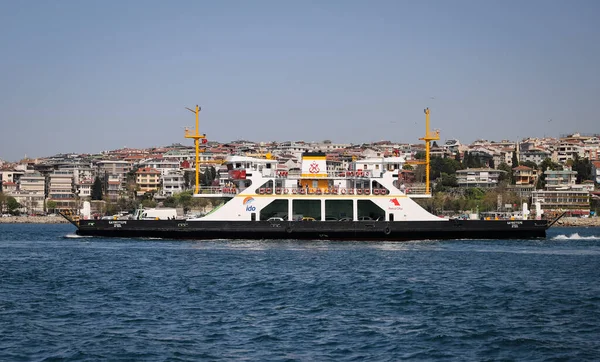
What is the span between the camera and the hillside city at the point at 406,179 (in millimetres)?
99500

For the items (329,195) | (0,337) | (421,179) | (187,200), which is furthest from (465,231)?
(421,179)

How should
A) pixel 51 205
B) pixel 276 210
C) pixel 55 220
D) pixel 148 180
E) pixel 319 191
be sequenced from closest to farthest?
pixel 319 191 < pixel 276 210 < pixel 55 220 < pixel 51 205 < pixel 148 180

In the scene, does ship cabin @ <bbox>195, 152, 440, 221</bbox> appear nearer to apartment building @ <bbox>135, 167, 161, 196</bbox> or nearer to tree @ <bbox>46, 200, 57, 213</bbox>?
tree @ <bbox>46, 200, 57, 213</bbox>

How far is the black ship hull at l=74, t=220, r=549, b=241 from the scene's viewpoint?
42.0 m

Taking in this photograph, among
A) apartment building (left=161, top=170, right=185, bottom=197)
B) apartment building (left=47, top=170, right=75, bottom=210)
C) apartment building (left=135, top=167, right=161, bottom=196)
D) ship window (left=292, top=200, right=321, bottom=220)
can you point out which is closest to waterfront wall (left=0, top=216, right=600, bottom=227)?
apartment building (left=47, top=170, right=75, bottom=210)

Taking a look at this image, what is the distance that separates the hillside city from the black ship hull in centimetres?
4520

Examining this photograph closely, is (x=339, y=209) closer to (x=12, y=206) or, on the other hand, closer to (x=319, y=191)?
(x=319, y=191)

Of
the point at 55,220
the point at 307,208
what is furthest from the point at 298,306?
the point at 55,220

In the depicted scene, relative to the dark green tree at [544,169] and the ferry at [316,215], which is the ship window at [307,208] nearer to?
the ferry at [316,215]

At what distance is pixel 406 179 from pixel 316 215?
241ft

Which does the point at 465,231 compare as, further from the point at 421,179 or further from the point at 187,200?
the point at 421,179

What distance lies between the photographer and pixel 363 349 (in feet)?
52.2

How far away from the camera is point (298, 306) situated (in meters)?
20.7

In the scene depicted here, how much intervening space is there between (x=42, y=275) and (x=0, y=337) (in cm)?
1066
